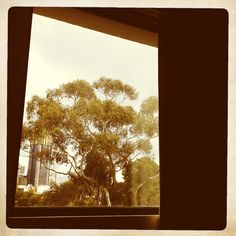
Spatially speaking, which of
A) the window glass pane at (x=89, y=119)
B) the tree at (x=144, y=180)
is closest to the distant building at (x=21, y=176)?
the window glass pane at (x=89, y=119)

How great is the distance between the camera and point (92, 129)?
4.50ft

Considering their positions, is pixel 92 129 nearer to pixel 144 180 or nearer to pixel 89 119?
pixel 89 119

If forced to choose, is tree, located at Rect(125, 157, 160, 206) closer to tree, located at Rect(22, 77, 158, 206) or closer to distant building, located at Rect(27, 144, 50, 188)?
tree, located at Rect(22, 77, 158, 206)

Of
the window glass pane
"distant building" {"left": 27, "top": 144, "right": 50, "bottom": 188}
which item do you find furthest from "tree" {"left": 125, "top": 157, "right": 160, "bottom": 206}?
"distant building" {"left": 27, "top": 144, "right": 50, "bottom": 188}

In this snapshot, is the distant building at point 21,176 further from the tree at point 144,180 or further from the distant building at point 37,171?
the tree at point 144,180

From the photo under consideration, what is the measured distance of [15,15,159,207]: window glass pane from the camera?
1.33 metres

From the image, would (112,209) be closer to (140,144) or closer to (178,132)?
(140,144)

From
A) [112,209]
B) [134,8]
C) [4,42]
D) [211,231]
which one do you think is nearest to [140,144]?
[112,209]

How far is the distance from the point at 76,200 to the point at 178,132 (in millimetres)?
470

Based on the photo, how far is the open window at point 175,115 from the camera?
1318mm

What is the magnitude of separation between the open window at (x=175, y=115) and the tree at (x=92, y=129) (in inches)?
2.3

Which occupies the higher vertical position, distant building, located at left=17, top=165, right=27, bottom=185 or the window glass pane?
the window glass pane

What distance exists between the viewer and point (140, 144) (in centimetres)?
137

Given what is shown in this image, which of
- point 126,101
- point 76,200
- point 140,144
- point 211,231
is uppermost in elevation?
point 126,101
